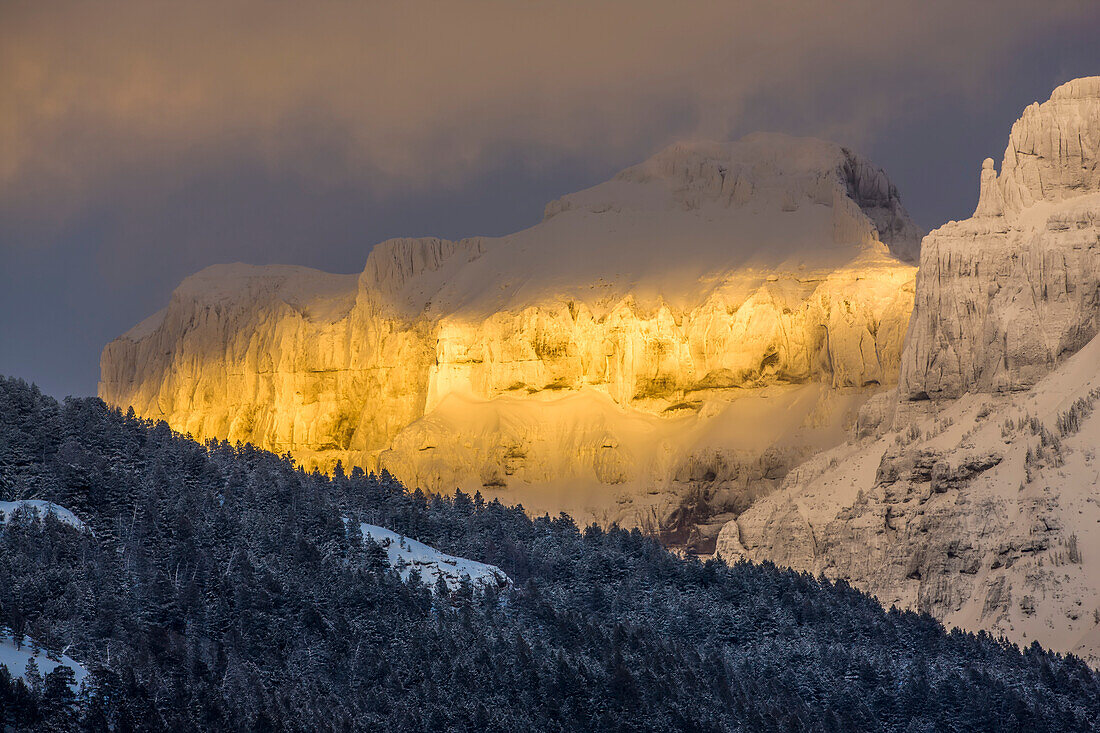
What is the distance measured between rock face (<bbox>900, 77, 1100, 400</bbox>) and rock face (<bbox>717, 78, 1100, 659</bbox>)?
158 mm

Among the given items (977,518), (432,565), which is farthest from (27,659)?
(977,518)

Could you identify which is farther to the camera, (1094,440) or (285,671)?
(1094,440)

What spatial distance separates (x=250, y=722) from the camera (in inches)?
3538

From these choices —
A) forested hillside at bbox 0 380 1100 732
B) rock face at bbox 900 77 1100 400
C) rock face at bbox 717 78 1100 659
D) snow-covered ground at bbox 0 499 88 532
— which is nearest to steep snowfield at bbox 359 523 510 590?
forested hillside at bbox 0 380 1100 732

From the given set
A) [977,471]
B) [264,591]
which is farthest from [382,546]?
[977,471]

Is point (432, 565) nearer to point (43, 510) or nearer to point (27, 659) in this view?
point (43, 510)

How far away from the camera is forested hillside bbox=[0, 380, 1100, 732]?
95.8 meters

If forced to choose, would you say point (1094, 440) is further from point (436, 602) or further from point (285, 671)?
point (285, 671)

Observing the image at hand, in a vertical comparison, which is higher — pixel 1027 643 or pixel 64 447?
pixel 64 447

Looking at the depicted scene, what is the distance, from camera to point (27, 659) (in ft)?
292

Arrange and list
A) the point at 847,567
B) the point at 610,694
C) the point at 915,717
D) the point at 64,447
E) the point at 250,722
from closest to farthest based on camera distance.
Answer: the point at 250,722, the point at 610,694, the point at 915,717, the point at 64,447, the point at 847,567

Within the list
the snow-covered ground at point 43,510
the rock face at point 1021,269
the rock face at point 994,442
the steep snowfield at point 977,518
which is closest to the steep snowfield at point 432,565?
the snow-covered ground at point 43,510

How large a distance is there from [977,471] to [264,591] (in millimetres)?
71473

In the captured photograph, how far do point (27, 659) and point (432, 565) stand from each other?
120 feet
